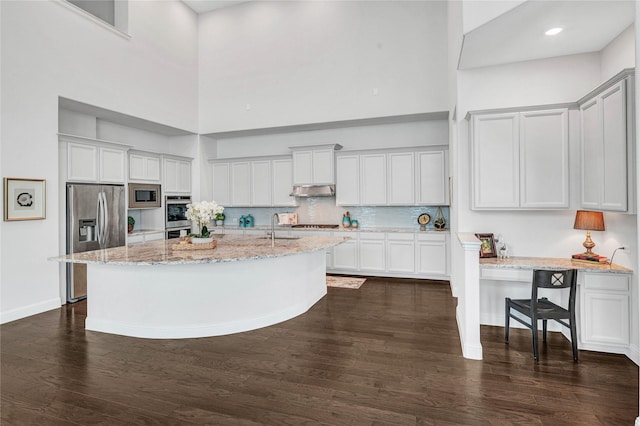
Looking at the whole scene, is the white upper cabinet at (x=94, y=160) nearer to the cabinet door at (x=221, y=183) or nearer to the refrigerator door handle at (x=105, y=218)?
the refrigerator door handle at (x=105, y=218)

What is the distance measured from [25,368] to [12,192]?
8.01 feet

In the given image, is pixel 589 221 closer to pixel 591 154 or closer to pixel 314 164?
pixel 591 154

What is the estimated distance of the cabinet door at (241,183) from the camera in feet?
25.5

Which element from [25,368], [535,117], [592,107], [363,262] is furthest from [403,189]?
[25,368]

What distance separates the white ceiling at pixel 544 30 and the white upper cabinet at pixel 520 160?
63cm

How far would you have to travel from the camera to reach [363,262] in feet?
21.7

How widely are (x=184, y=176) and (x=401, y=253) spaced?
A: 4.96m

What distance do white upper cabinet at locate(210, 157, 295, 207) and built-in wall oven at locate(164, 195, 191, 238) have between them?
0.86 metres

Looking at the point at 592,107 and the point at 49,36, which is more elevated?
the point at 49,36

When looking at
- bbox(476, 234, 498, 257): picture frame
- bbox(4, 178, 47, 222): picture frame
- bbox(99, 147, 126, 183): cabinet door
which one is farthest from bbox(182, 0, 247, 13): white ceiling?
bbox(476, 234, 498, 257): picture frame

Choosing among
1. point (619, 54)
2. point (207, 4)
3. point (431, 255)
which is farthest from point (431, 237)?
point (207, 4)

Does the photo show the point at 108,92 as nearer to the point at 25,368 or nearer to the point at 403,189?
the point at 25,368

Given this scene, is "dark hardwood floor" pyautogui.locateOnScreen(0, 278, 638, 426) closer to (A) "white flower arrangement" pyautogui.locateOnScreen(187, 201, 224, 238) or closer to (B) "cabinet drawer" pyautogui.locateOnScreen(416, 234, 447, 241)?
(A) "white flower arrangement" pyautogui.locateOnScreen(187, 201, 224, 238)

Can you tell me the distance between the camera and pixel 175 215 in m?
7.28
